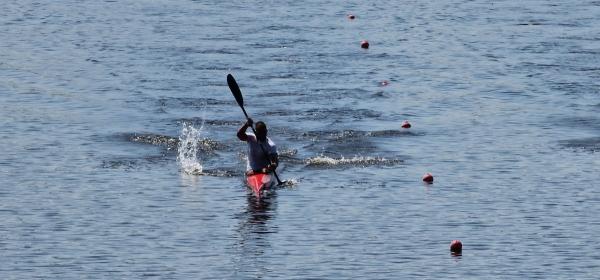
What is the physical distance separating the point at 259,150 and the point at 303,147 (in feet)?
10.9

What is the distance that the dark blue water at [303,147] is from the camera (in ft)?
83.7

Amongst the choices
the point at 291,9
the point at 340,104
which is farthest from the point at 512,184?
the point at 291,9

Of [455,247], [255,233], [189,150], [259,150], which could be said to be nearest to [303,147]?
[189,150]

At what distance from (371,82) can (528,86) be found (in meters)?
4.70

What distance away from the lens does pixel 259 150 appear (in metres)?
31.3

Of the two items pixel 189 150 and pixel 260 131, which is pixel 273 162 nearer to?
pixel 260 131

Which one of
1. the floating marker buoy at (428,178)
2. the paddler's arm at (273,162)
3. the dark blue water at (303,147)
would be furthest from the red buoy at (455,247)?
the paddler's arm at (273,162)

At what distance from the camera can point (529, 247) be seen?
26.0m

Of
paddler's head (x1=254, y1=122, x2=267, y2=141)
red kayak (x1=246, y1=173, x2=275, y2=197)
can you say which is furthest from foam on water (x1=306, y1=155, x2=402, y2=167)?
red kayak (x1=246, y1=173, x2=275, y2=197)

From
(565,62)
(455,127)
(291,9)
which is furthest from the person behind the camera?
(291,9)

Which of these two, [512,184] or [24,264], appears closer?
[24,264]

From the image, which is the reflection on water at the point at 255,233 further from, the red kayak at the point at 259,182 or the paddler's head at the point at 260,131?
the paddler's head at the point at 260,131

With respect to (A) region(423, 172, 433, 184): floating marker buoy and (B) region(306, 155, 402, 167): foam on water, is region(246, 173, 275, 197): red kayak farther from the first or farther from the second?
(A) region(423, 172, 433, 184): floating marker buoy

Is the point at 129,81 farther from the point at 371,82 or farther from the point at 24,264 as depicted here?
the point at 24,264
